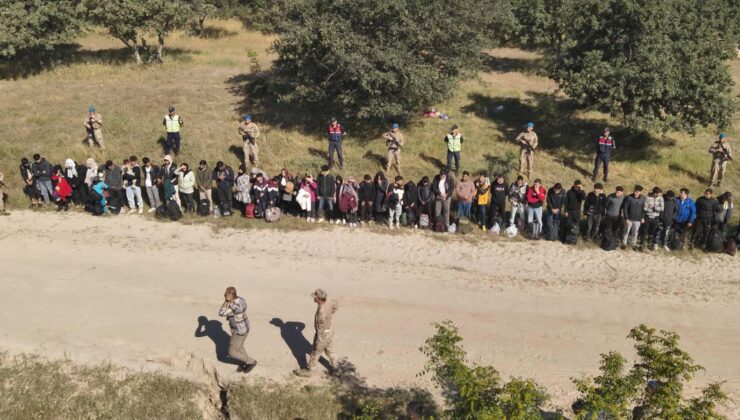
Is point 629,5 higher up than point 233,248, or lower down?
higher up

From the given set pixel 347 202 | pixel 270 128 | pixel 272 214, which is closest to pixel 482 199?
pixel 347 202

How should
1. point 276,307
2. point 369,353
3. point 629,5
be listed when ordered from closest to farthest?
point 369,353 < point 276,307 < point 629,5

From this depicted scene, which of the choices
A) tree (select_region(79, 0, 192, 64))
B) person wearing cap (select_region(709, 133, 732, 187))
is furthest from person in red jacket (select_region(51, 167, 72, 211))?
person wearing cap (select_region(709, 133, 732, 187))

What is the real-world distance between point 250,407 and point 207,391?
898 millimetres

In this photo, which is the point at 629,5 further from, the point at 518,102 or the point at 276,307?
the point at 276,307

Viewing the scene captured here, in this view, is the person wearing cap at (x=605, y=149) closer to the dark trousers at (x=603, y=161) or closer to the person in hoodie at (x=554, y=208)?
the dark trousers at (x=603, y=161)

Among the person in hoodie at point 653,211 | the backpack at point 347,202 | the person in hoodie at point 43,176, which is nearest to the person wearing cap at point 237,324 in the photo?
the backpack at point 347,202

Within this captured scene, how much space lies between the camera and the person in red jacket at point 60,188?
16.0m

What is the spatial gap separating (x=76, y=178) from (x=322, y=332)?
1031cm

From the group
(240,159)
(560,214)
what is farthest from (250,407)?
(240,159)

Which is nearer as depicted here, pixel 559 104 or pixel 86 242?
pixel 86 242

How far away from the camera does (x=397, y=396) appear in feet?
31.0

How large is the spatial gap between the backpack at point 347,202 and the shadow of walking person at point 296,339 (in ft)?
14.3

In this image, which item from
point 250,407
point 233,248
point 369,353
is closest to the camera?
point 250,407
